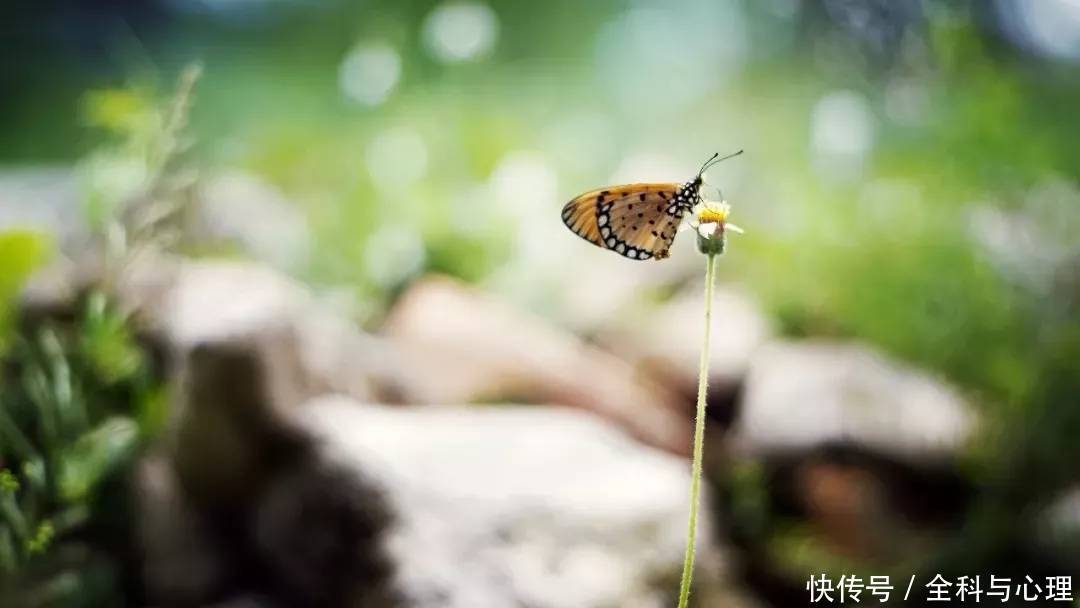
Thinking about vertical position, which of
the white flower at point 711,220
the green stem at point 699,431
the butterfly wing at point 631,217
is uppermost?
the butterfly wing at point 631,217

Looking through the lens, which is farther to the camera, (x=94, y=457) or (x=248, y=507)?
(x=248, y=507)

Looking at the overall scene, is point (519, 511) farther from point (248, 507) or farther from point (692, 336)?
point (692, 336)

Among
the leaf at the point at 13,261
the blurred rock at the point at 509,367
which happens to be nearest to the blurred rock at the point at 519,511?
the blurred rock at the point at 509,367

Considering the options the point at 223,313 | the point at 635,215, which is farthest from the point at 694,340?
the point at 635,215

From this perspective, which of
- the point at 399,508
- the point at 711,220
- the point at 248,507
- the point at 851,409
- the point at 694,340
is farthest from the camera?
the point at 694,340

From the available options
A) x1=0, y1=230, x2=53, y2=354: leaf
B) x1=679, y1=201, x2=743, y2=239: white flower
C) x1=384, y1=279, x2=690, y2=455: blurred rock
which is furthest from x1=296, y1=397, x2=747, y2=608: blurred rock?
x1=679, y1=201, x2=743, y2=239: white flower

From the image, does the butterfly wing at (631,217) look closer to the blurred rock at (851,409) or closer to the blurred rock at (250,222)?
the blurred rock at (851,409)

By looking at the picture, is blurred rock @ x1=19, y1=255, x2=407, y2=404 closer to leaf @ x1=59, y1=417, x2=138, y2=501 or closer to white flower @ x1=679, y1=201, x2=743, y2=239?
leaf @ x1=59, y1=417, x2=138, y2=501

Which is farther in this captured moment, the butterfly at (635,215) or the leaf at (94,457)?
the leaf at (94,457)

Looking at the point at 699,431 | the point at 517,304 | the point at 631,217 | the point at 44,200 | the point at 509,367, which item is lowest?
the point at 699,431
